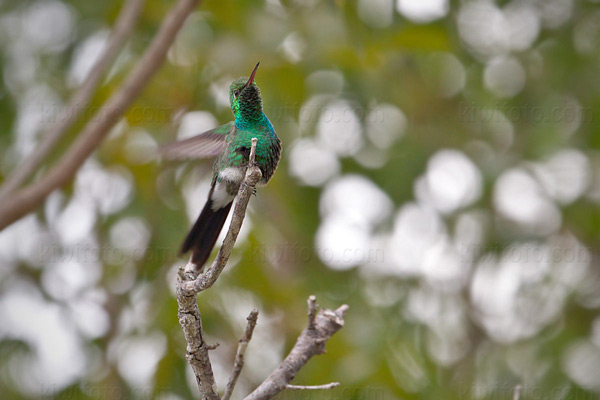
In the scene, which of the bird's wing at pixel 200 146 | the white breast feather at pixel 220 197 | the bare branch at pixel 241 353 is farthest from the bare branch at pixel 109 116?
the bare branch at pixel 241 353

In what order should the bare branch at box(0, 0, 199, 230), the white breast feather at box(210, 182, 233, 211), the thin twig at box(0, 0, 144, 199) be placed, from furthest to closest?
the thin twig at box(0, 0, 144, 199) → the bare branch at box(0, 0, 199, 230) → the white breast feather at box(210, 182, 233, 211)

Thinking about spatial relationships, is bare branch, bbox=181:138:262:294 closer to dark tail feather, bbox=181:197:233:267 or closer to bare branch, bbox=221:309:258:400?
bare branch, bbox=221:309:258:400

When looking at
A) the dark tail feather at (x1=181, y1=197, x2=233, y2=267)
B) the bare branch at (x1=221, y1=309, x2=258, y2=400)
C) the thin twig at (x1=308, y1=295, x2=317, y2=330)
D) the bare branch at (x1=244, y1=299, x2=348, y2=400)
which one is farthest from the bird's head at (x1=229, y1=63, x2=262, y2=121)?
the bare branch at (x1=221, y1=309, x2=258, y2=400)

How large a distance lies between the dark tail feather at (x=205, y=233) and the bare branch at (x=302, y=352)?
0.72 m

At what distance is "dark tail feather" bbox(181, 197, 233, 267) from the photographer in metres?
3.42

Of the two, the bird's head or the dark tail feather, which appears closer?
the dark tail feather

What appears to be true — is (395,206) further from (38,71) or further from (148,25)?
(38,71)

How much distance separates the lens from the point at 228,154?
3.77 metres

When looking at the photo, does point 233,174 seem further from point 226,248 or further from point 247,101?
point 226,248

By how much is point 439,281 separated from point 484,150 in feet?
4.35

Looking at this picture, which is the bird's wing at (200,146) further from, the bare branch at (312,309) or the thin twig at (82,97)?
the bare branch at (312,309)

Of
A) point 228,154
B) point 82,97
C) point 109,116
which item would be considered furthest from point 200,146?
point 82,97

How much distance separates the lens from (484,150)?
6.54m

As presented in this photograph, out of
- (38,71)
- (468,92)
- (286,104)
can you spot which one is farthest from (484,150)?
(38,71)
